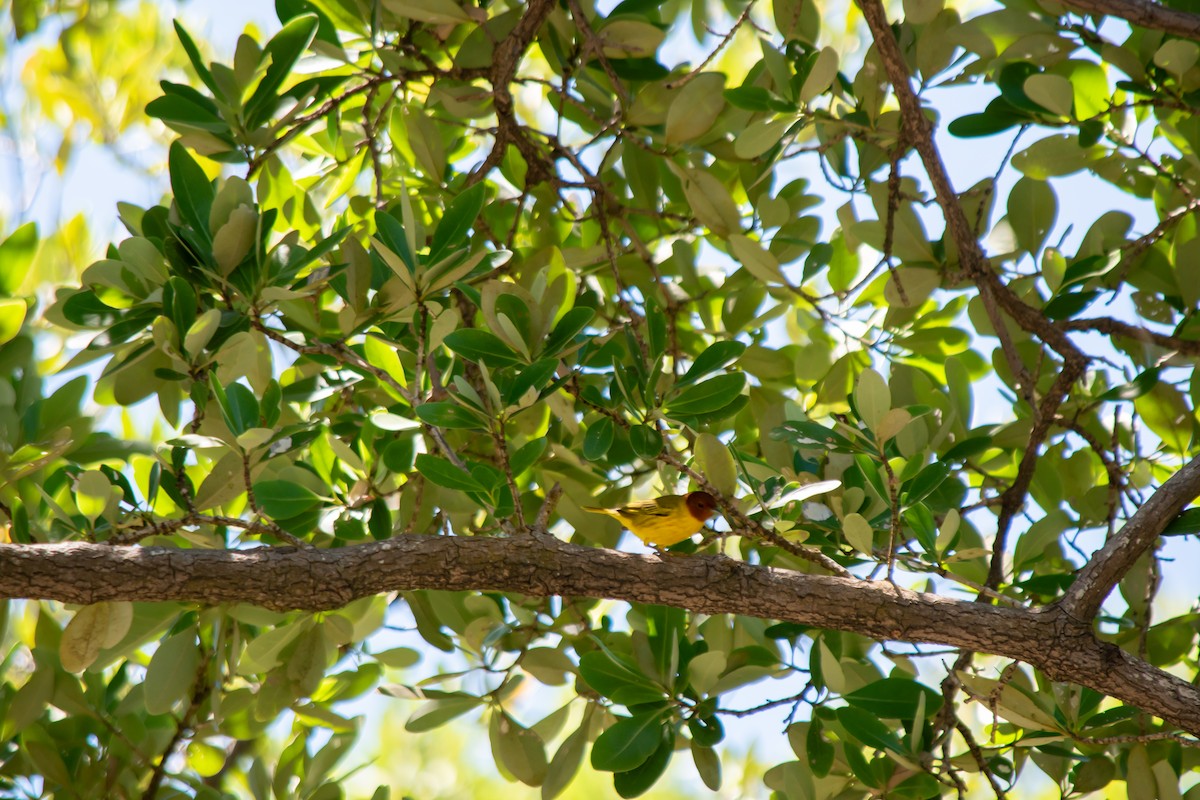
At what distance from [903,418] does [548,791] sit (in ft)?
3.96

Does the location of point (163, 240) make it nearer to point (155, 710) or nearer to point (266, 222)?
point (266, 222)

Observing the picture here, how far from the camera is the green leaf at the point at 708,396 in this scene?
1.72m

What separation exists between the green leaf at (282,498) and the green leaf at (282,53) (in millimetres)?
821

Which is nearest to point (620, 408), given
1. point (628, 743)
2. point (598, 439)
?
point (598, 439)

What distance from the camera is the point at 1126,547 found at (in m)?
1.72

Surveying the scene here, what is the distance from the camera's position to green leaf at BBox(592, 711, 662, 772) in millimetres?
1903

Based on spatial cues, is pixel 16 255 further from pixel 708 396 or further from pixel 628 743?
pixel 628 743

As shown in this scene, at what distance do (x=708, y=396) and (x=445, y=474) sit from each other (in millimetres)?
482

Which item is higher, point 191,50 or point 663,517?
point 191,50

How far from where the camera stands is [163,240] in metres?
1.83

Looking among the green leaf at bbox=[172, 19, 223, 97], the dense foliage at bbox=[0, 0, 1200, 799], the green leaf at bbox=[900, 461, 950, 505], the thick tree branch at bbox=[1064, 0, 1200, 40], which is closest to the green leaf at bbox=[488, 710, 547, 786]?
the dense foliage at bbox=[0, 0, 1200, 799]

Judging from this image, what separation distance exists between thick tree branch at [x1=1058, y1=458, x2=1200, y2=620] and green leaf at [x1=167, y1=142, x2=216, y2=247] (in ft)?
5.59

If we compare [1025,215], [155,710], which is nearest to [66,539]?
[155,710]

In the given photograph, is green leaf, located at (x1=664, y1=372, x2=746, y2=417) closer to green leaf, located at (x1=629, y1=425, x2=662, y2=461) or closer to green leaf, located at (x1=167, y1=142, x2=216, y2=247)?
green leaf, located at (x1=629, y1=425, x2=662, y2=461)
